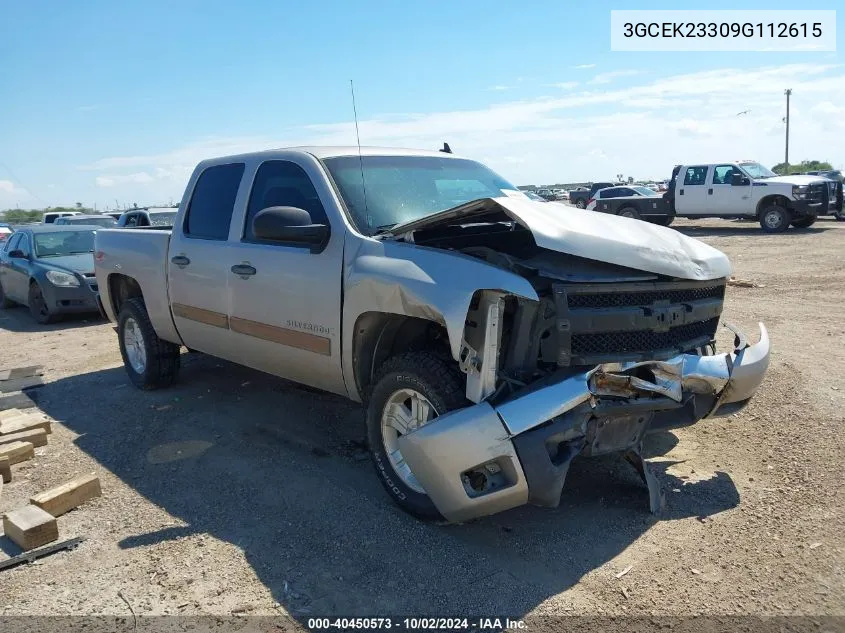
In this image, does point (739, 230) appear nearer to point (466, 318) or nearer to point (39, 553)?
point (466, 318)

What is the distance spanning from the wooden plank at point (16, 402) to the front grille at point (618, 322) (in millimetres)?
5174

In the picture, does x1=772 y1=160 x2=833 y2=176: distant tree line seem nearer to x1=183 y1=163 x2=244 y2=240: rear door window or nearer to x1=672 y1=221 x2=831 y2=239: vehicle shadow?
x1=672 y1=221 x2=831 y2=239: vehicle shadow

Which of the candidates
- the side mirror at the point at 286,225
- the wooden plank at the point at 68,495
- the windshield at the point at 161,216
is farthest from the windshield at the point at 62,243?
the side mirror at the point at 286,225

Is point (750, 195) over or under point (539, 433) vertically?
under

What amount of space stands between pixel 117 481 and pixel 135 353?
7.95 feet

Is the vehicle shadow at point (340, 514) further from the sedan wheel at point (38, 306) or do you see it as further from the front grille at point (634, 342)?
the sedan wheel at point (38, 306)

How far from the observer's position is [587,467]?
4484 mm

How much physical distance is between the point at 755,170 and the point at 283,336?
20016mm

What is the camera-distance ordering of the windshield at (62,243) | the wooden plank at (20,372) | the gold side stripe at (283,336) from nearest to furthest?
the gold side stripe at (283,336), the wooden plank at (20,372), the windshield at (62,243)

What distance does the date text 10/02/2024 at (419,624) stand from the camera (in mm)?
2938

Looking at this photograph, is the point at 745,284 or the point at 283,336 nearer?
the point at 283,336

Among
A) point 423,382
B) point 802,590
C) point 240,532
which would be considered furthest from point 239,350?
point 802,590

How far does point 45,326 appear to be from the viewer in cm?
1118

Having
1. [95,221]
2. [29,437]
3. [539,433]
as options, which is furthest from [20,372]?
[95,221]
